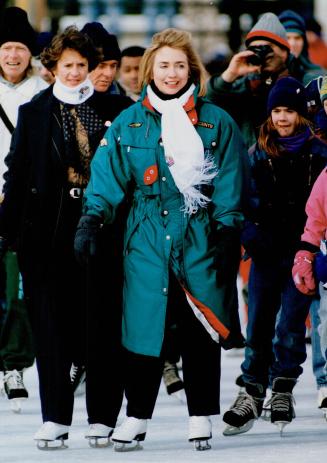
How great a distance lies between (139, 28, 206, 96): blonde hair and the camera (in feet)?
24.4

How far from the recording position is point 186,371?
7.43 metres

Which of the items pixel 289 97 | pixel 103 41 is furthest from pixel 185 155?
pixel 103 41

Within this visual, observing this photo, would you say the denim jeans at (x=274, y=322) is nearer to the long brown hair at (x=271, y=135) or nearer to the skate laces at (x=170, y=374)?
the long brown hair at (x=271, y=135)

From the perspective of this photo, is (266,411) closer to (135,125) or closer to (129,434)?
(129,434)

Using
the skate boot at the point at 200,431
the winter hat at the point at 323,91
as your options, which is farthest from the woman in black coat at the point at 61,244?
the winter hat at the point at 323,91

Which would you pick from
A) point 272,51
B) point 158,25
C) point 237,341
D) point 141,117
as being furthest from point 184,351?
point 158,25

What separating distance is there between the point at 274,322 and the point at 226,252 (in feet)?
3.14

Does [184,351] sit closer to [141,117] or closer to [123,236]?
[123,236]

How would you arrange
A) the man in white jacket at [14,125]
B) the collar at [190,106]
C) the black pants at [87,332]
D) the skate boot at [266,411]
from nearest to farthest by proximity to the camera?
1. the collar at [190,106]
2. the black pants at [87,332]
3. the skate boot at [266,411]
4. the man in white jacket at [14,125]

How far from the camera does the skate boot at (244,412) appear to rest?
7.88 m

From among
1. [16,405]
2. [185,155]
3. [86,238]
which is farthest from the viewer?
[16,405]

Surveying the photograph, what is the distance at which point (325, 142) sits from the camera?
26.0 ft

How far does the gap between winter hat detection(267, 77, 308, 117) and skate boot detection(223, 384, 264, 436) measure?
4.60 ft

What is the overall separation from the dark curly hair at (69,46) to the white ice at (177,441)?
1.82 m
